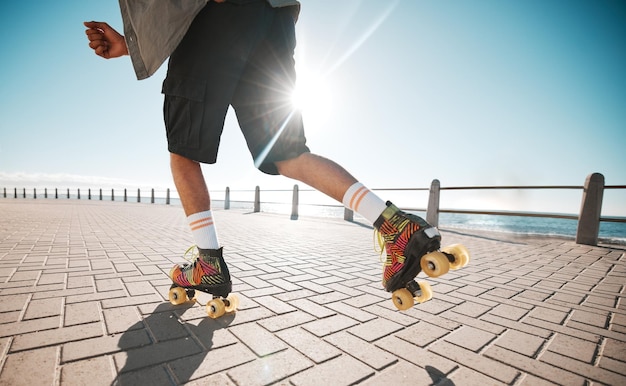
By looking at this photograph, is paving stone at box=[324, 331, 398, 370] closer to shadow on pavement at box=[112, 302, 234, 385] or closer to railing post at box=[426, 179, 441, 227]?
shadow on pavement at box=[112, 302, 234, 385]

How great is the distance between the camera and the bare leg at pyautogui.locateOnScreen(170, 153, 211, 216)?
5.44 ft

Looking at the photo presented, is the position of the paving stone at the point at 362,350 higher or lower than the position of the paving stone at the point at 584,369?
lower

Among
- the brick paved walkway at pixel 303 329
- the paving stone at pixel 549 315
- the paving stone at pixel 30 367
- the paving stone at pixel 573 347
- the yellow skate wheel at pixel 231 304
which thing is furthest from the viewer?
the paving stone at pixel 549 315

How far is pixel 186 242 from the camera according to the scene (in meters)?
4.43

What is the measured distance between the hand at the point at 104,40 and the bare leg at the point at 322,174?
1137 mm

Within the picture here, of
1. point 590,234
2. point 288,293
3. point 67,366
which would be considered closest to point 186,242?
point 288,293

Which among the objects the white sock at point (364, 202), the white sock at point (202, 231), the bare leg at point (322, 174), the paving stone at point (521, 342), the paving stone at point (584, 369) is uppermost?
the bare leg at point (322, 174)

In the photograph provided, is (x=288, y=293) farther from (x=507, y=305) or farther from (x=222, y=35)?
(x=222, y=35)

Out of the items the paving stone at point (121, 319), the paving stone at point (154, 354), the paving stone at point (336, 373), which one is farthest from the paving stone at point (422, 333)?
the paving stone at point (121, 319)

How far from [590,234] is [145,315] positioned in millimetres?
7005

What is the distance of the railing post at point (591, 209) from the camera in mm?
5293

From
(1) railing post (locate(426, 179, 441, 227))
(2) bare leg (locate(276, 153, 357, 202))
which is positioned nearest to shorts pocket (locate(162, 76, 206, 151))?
(2) bare leg (locate(276, 153, 357, 202))

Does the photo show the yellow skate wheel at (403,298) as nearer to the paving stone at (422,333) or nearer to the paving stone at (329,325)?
the paving stone at (422,333)

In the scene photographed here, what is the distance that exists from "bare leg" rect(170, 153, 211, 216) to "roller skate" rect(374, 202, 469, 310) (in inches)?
39.3
